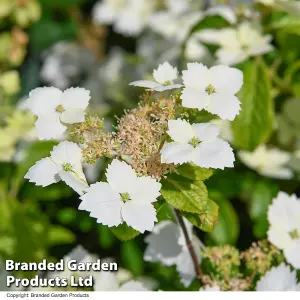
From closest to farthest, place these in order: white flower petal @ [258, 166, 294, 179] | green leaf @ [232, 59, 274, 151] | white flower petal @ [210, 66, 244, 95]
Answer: white flower petal @ [210, 66, 244, 95] → green leaf @ [232, 59, 274, 151] → white flower petal @ [258, 166, 294, 179]

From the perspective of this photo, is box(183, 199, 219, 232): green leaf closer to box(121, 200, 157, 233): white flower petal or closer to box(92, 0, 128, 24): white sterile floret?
box(121, 200, 157, 233): white flower petal

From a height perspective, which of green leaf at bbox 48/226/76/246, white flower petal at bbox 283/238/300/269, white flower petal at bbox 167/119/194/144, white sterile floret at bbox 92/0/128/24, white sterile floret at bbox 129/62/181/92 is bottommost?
white flower petal at bbox 283/238/300/269

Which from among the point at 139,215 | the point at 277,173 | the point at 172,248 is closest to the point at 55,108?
the point at 139,215

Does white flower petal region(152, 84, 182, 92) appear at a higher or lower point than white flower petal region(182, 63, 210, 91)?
lower

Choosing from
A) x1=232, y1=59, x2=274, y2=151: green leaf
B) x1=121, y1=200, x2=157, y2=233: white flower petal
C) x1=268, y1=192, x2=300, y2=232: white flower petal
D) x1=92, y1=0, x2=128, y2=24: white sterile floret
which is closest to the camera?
x1=121, y1=200, x2=157, y2=233: white flower petal

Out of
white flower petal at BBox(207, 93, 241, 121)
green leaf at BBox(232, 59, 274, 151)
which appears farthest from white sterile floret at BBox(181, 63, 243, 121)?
green leaf at BBox(232, 59, 274, 151)

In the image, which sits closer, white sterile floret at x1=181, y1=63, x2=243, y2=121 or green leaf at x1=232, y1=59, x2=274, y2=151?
white sterile floret at x1=181, y1=63, x2=243, y2=121

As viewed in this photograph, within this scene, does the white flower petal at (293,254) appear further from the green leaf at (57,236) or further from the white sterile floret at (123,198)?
the green leaf at (57,236)
